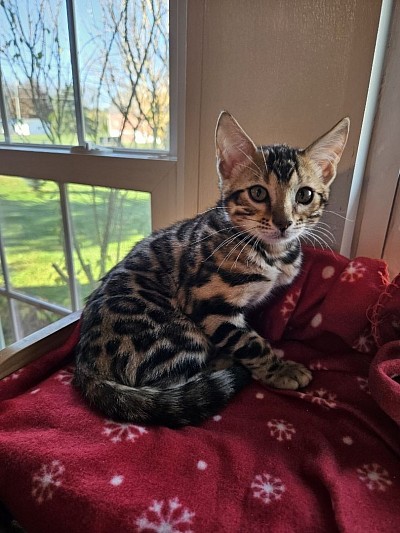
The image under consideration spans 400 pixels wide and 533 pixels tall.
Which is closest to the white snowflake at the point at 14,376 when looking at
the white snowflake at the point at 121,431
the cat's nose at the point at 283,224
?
the white snowflake at the point at 121,431

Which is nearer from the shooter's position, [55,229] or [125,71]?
[125,71]

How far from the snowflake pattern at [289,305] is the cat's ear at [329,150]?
28cm

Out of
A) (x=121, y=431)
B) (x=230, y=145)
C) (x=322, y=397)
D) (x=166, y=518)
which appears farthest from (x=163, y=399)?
(x=230, y=145)

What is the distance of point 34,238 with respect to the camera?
5.44 ft

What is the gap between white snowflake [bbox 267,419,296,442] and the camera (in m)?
0.67

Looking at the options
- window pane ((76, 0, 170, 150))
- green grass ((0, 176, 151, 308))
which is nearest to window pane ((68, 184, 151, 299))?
green grass ((0, 176, 151, 308))

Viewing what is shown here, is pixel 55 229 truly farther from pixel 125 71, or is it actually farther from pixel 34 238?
pixel 125 71

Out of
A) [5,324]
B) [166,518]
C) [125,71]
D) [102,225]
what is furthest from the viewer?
[5,324]

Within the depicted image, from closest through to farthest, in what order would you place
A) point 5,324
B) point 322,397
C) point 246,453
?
point 246,453 → point 322,397 → point 5,324

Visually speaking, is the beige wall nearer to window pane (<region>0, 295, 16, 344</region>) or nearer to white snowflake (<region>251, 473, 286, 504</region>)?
white snowflake (<region>251, 473, 286, 504</region>)

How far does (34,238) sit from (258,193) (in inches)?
46.6

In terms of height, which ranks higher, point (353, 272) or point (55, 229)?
point (353, 272)

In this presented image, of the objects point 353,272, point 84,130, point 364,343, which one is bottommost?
point 364,343

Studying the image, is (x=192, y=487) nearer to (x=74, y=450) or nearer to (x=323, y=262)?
(x=74, y=450)
